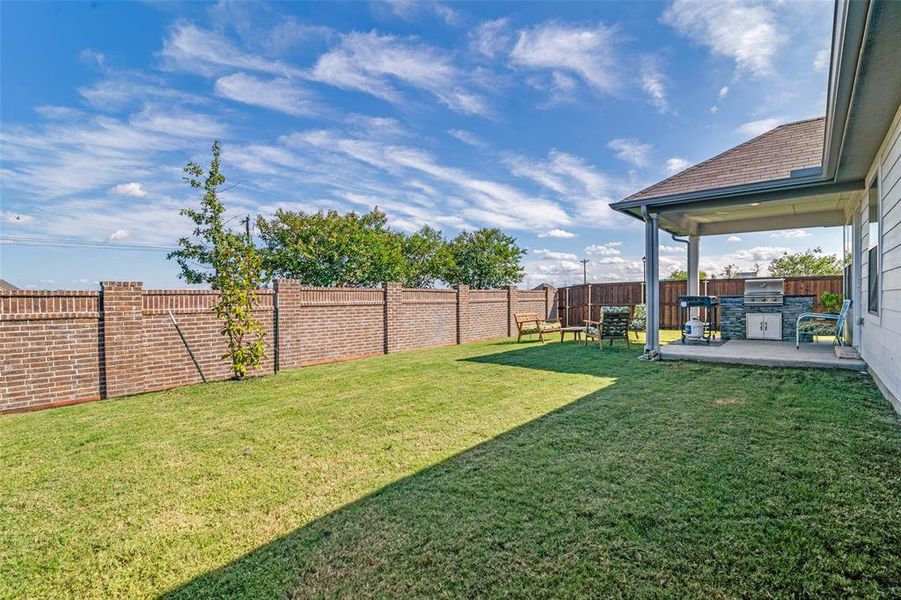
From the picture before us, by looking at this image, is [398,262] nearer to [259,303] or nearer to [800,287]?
[259,303]

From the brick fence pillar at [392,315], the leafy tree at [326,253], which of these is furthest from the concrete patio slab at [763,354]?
the leafy tree at [326,253]

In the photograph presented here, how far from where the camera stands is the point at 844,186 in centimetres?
649

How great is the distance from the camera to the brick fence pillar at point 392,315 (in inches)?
418

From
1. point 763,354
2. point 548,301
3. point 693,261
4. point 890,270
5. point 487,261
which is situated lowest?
point 763,354

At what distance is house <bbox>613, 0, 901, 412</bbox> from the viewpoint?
3.13 m

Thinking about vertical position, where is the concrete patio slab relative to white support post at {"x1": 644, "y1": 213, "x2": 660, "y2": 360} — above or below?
below

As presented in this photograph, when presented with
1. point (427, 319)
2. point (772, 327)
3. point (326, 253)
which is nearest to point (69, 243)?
point (326, 253)

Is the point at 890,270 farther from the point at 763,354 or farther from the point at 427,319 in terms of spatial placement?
the point at 427,319

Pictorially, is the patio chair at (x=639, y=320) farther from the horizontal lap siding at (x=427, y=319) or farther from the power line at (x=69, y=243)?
the power line at (x=69, y=243)

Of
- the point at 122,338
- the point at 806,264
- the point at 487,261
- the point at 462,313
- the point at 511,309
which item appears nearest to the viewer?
the point at 122,338

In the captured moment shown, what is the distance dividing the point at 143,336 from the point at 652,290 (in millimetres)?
8787

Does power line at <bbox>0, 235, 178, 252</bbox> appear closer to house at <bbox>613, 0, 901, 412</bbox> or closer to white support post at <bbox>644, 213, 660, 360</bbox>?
white support post at <bbox>644, 213, 660, 360</bbox>

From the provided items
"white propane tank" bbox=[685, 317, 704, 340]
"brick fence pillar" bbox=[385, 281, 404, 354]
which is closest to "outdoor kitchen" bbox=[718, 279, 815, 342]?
"white propane tank" bbox=[685, 317, 704, 340]

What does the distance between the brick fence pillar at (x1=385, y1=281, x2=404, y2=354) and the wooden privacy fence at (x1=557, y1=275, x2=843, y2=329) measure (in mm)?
8449
